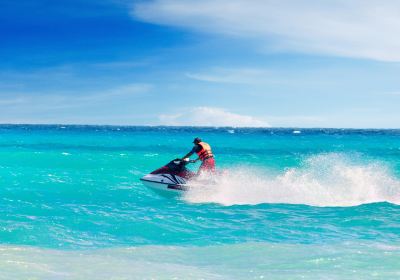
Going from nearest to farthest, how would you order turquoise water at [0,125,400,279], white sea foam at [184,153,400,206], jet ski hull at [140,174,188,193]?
turquoise water at [0,125,400,279], white sea foam at [184,153,400,206], jet ski hull at [140,174,188,193]

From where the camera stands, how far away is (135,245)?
31.4ft

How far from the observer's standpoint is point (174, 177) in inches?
592

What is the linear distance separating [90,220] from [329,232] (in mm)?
5175

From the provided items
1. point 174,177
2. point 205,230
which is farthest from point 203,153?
point 205,230

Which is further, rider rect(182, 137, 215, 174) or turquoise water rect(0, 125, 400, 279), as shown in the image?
rider rect(182, 137, 215, 174)

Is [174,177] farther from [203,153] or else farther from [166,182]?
[203,153]

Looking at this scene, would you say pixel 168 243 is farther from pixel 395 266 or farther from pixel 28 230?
pixel 395 266

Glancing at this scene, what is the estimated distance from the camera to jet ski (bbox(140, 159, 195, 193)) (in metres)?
14.9

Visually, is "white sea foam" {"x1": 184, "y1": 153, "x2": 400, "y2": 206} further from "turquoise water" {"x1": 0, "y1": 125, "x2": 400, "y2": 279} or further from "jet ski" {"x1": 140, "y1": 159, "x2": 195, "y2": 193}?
"jet ski" {"x1": 140, "y1": 159, "x2": 195, "y2": 193}

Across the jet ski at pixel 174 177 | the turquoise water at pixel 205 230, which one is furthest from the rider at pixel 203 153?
the turquoise water at pixel 205 230

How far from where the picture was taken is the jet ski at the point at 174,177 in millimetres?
14914

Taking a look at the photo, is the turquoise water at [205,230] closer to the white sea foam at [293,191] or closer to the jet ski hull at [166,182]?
the white sea foam at [293,191]

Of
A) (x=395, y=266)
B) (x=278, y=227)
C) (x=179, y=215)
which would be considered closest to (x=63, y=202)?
(x=179, y=215)

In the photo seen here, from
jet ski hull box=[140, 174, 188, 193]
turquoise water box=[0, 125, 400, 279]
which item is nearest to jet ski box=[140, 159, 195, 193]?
jet ski hull box=[140, 174, 188, 193]
